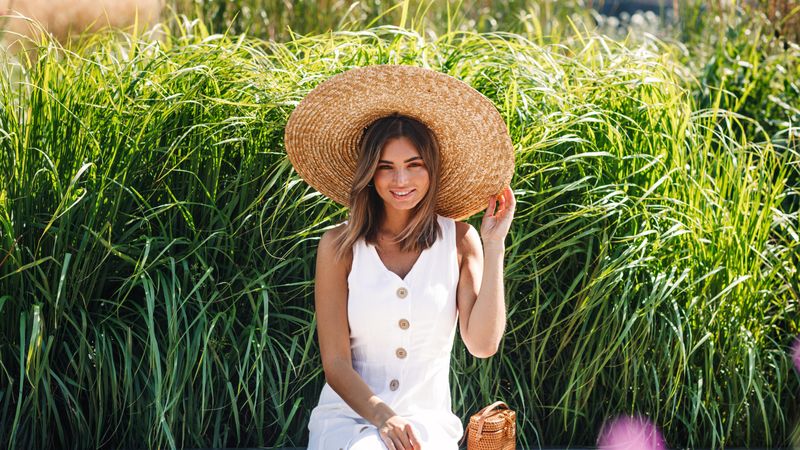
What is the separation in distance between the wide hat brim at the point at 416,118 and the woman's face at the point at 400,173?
126mm

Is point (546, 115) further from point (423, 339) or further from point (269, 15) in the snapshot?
point (269, 15)

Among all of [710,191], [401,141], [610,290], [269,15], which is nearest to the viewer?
[401,141]

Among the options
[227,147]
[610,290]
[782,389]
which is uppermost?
[227,147]

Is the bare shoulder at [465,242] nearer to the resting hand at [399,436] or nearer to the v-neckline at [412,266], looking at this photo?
the v-neckline at [412,266]

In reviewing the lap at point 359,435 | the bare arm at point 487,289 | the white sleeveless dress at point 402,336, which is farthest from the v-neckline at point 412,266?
the lap at point 359,435

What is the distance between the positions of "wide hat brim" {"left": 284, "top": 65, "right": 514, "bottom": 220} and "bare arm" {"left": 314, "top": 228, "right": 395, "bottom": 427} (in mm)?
288

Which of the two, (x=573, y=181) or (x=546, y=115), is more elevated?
(x=546, y=115)

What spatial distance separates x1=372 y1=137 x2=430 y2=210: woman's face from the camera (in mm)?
2779

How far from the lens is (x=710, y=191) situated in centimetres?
370

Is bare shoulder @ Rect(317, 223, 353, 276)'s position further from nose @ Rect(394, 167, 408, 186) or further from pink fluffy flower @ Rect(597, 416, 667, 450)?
pink fluffy flower @ Rect(597, 416, 667, 450)

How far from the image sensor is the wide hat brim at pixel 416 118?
2.82 m

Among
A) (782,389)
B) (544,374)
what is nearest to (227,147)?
(544,374)

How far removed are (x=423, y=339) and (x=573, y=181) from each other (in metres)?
1.11

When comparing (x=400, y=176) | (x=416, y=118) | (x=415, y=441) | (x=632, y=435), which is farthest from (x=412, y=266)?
(x=632, y=435)
